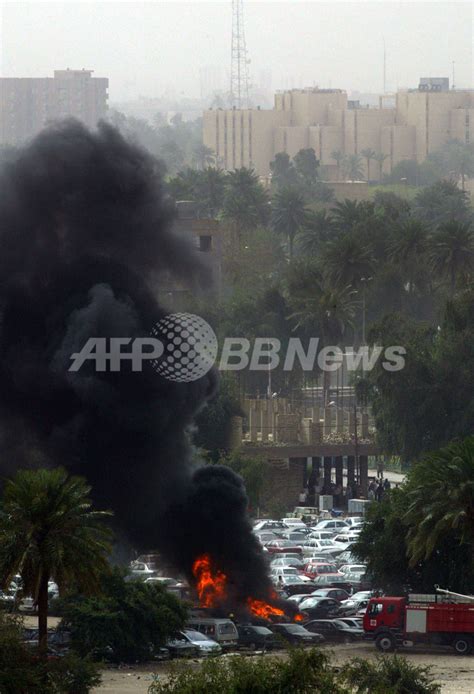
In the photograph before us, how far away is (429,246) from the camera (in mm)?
104125

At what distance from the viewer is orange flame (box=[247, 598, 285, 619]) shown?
159 feet

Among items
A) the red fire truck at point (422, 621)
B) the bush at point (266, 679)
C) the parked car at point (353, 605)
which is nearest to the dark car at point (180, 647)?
the red fire truck at point (422, 621)

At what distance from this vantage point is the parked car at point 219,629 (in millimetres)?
45719

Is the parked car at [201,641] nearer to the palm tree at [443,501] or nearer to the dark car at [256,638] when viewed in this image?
the dark car at [256,638]

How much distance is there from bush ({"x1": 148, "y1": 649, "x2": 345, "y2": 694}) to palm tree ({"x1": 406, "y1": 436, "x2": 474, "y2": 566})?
1454cm

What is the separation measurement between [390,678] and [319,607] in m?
14.3

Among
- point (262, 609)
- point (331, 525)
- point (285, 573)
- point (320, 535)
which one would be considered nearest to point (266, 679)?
point (262, 609)

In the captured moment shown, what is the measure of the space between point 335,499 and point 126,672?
34978 mm

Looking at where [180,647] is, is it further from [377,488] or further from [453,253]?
[453,253]

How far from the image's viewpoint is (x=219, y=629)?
1807 inches

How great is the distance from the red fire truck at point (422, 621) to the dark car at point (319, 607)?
3597 mm

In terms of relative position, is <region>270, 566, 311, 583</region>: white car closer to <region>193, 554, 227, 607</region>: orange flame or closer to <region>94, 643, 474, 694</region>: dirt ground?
<region>193, 554, 227, 607</region>: orange flame

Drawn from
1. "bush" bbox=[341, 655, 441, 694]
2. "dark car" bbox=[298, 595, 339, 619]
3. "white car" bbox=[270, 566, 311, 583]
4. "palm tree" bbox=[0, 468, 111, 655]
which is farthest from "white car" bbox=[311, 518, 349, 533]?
"bush" bbox=[341, 655, 441, 694]

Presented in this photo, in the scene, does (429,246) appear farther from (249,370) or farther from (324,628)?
(324,628)
